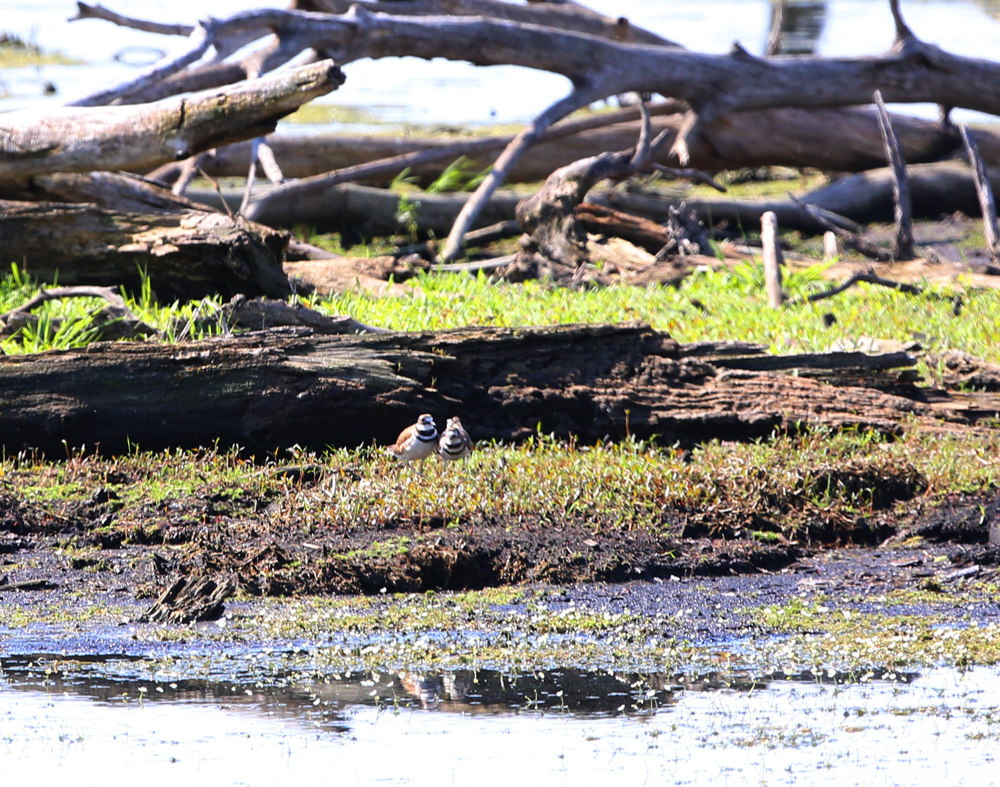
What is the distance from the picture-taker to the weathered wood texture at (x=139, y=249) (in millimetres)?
8719

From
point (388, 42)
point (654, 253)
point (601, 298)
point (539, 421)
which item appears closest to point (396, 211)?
point (388, 42)

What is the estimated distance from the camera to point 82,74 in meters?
25.7

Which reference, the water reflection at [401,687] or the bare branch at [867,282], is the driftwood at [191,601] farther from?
the bare branch at [867,282]

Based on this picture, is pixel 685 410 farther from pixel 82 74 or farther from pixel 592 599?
pixel 82 74

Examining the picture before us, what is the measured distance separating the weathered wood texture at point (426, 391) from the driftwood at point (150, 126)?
4.46 ft

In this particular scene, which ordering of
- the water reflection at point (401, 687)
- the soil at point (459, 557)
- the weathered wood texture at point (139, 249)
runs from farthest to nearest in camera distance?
1. the weathered wood texture at point (139, 249)
2. the soil at point (459, 557)
3. the water reflection at point (401, 687)

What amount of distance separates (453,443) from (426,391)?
2.46 ft

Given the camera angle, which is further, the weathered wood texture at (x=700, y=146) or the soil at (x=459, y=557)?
the weathered wood texture at (x=700, y=146)

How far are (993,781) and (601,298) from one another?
708 cm

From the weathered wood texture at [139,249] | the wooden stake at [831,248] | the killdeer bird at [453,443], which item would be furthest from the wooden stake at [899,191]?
the killdeer bird at [453,443]

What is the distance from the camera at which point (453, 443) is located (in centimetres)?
645

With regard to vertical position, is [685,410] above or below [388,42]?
below

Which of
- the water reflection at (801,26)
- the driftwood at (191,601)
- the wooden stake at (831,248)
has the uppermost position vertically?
the water reflection at (801,26)

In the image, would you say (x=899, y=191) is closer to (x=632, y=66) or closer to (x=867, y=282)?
(x=867, y=282)
